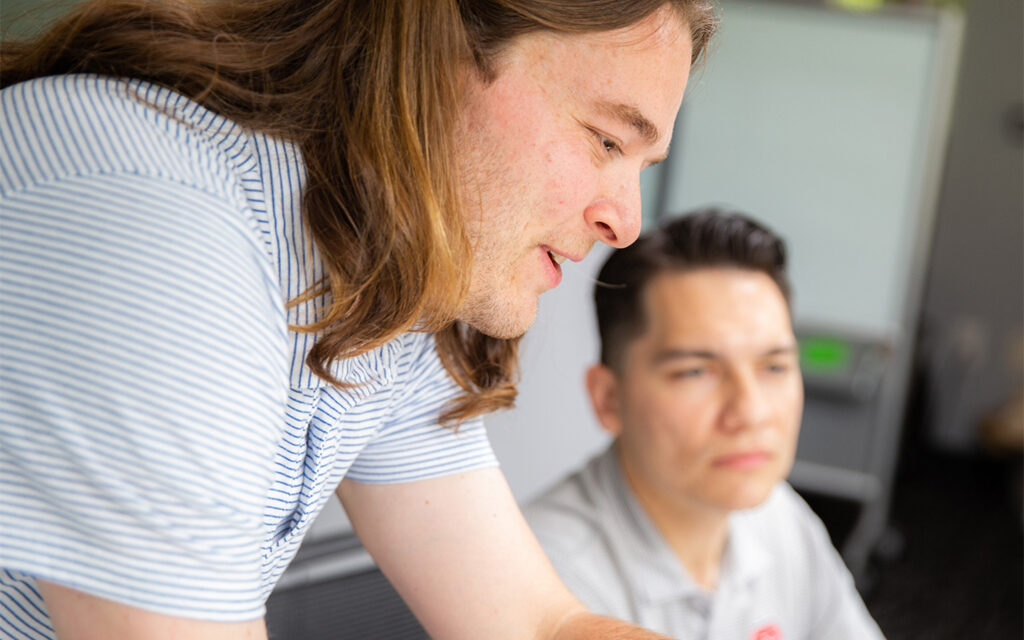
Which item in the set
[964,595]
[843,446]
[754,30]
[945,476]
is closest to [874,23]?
[754,30]

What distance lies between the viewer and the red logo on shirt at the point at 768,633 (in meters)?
1.37

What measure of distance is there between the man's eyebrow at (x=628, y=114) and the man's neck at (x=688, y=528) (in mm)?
699

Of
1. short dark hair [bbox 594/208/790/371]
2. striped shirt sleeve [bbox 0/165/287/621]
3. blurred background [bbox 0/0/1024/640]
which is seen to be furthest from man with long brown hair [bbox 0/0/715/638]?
blurred background [bbox 0/0/1024/640]

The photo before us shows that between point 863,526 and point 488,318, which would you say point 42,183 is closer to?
point 488,318

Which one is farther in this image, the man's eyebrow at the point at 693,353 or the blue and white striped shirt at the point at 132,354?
the man's eyebrow at the point at 693,353

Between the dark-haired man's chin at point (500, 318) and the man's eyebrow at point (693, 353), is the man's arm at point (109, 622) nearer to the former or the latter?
the dark-haired man's chin at point (500, 318)

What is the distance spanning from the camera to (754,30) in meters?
2.71

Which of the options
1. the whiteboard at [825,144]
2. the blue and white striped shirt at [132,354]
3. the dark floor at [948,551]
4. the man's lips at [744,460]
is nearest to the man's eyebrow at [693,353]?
the man's lips at [744,460]

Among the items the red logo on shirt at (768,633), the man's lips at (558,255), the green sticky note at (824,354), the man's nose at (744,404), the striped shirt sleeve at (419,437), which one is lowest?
the green sticky note at (824,354)

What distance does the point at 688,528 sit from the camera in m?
1.42

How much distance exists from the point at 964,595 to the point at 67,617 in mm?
2896

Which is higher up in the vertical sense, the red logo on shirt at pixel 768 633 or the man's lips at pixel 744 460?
the man's lips at pixel 744 460

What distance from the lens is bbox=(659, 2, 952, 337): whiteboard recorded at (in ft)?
8.63

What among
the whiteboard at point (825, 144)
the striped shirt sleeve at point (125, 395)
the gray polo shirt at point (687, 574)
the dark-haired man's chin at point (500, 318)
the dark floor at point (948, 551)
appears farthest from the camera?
the dark floor at point (948, 551)
